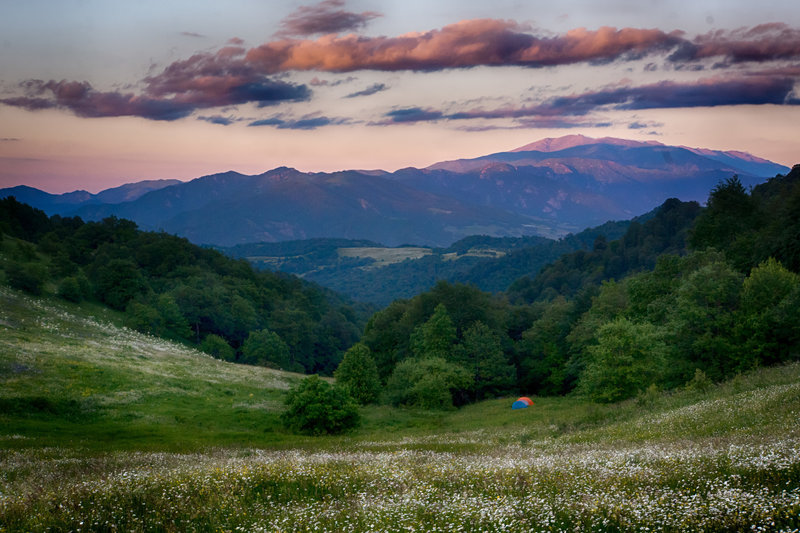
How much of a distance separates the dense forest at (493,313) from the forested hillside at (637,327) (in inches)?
8.1

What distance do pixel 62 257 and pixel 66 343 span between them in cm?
5945

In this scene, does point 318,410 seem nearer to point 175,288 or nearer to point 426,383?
point 426,383

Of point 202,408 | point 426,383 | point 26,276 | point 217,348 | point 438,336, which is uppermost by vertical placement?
point 26,276

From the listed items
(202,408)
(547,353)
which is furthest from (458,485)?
(547,353)

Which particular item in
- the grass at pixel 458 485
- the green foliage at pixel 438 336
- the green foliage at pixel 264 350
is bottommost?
the green foliage at pixel 264 350

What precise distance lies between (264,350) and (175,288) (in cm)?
3002

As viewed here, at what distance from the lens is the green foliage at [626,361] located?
46.9m

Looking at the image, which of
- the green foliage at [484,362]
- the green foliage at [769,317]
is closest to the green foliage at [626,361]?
the green foliage at [769,317]

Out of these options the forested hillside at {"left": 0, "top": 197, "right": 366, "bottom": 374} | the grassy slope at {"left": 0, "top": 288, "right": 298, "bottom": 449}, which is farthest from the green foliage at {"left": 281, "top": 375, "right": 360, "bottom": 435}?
the forested hillside at {"left": 0, "top": 197, "right": 366, "bottom": 374}

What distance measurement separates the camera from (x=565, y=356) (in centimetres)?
8388

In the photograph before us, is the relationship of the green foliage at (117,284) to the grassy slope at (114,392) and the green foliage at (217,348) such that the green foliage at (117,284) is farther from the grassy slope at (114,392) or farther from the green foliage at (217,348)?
the grassy slope at (114,392)

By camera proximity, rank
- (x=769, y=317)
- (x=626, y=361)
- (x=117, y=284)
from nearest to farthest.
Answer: (x=769, y=317)
(x=626, y=361)
(x=117, y=284)

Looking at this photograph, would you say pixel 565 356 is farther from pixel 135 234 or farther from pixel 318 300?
pixel 135 234

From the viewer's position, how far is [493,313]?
88125 mm
